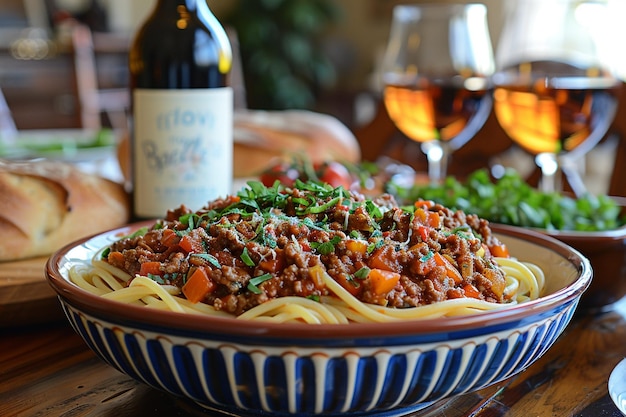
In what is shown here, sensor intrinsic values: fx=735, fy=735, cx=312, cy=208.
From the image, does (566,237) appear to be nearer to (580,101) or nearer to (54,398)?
(580,101)

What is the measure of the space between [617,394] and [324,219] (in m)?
0.47

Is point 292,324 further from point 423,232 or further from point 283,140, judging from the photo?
point 283,140

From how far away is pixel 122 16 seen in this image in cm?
788

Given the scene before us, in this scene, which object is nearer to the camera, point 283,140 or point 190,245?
point 190,245

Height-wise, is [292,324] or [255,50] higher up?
[292,324]

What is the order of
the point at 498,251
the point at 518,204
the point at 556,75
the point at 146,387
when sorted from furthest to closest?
the point at 556,75 < the point at 518,204 < the point at 498,251 < the point at 146,387

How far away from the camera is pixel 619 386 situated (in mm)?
1033

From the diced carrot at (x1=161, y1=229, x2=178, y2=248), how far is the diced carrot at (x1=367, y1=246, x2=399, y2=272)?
0.29 m

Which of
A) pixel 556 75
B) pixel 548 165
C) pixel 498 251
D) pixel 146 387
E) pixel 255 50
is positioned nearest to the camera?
pixel 146 387

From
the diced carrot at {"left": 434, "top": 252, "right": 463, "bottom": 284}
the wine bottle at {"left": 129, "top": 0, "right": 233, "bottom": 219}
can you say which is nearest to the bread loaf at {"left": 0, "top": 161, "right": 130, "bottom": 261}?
the wine bottle at {"left": 129, "top": 0, "right": 233, "bottom": 219}

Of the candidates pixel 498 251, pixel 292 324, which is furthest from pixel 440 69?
pixel 292 324

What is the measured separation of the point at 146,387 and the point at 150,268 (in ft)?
0.59

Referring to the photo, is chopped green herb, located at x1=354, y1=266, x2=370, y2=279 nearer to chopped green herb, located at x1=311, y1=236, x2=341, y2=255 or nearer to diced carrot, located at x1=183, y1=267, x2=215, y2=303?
chopped green herb, located at x1=311, y1=236, x2=341, y2=255

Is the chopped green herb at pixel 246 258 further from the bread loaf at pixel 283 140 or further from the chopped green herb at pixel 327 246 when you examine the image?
the bread loaf at pixel 283 140
